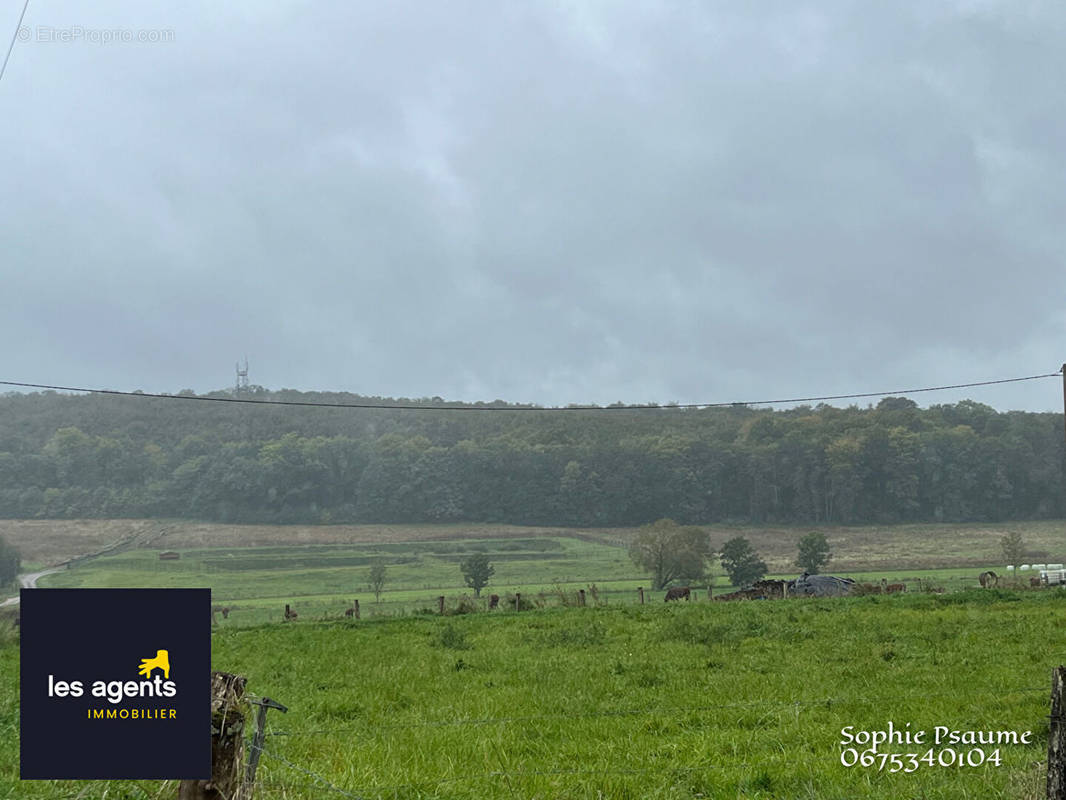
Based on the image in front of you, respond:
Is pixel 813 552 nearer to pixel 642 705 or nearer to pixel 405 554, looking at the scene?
pixel 405 554

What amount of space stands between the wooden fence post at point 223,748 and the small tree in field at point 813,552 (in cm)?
7338

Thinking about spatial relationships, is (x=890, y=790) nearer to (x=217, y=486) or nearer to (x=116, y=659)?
(x=116, y=659)

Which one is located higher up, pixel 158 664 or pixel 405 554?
pixel 158 664

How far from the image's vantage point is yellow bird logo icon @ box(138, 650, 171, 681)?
14.1 ft

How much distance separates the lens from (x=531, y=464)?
273ft

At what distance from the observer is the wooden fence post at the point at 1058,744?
5184 mm

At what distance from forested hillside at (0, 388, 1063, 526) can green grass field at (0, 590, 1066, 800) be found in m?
58.1

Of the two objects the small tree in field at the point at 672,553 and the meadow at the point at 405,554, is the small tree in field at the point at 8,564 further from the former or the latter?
the small tree in field at the point at 672,553

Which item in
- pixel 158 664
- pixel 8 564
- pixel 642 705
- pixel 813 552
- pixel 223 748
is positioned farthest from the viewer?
pixel 8 564

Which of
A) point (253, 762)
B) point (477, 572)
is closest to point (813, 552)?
point (477, 572)

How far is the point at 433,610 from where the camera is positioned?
102 feet

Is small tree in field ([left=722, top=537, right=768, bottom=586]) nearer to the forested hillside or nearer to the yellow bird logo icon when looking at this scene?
the forested hillside

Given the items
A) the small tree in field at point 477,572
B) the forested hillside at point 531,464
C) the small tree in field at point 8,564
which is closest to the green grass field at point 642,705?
the small tree in field at point 477,572

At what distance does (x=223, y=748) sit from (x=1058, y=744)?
4.50 metres
